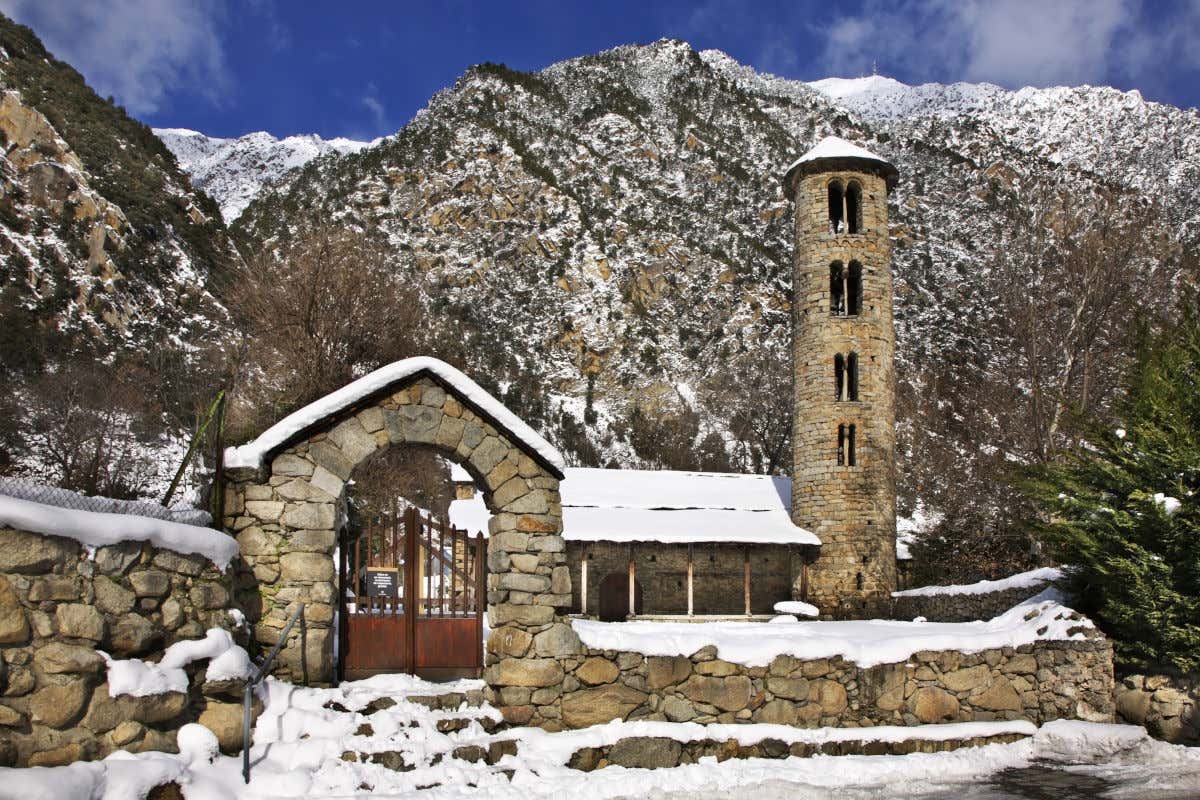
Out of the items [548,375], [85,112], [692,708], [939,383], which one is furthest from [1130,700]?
[85,112]

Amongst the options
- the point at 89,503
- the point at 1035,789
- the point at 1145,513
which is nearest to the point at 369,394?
the point at 89,503

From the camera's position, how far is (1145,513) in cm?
995

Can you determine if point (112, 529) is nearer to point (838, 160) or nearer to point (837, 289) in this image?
point (837, 289)

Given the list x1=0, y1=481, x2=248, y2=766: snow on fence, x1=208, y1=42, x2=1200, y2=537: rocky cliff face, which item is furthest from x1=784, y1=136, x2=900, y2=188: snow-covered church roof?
x1=0, y1=481, x2=248, y2=766: snow on fence

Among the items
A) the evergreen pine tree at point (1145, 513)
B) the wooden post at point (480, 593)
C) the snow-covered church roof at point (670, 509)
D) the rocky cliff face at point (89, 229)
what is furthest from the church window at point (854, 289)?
the rocky cliff face at point (89, 229)

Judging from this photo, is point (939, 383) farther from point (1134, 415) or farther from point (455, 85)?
point (455, 85)

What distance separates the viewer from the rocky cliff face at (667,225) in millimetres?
50062

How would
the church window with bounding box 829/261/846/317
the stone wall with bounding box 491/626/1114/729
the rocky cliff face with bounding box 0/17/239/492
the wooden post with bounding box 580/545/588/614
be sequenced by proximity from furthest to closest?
1. the rocky cliff face with bounding box 0/17/239/492
2. the church window with bounding box 829/261/846/317
3. the wooden post with bounding box 580/545/588/614
4. the stone wall with bounding box 491/626/1114/729

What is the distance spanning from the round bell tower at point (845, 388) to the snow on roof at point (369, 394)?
16.2 meters

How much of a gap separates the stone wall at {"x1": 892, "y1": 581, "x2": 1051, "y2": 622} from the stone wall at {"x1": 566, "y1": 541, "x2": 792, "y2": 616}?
372 cm

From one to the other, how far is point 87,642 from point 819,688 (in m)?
6.49

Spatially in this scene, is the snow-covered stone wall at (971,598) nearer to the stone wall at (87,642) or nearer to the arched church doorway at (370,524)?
the arched church doorway at (370,524)

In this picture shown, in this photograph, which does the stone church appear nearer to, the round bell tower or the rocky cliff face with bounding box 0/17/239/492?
the round bell tower

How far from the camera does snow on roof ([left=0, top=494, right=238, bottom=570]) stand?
18.2 ft
